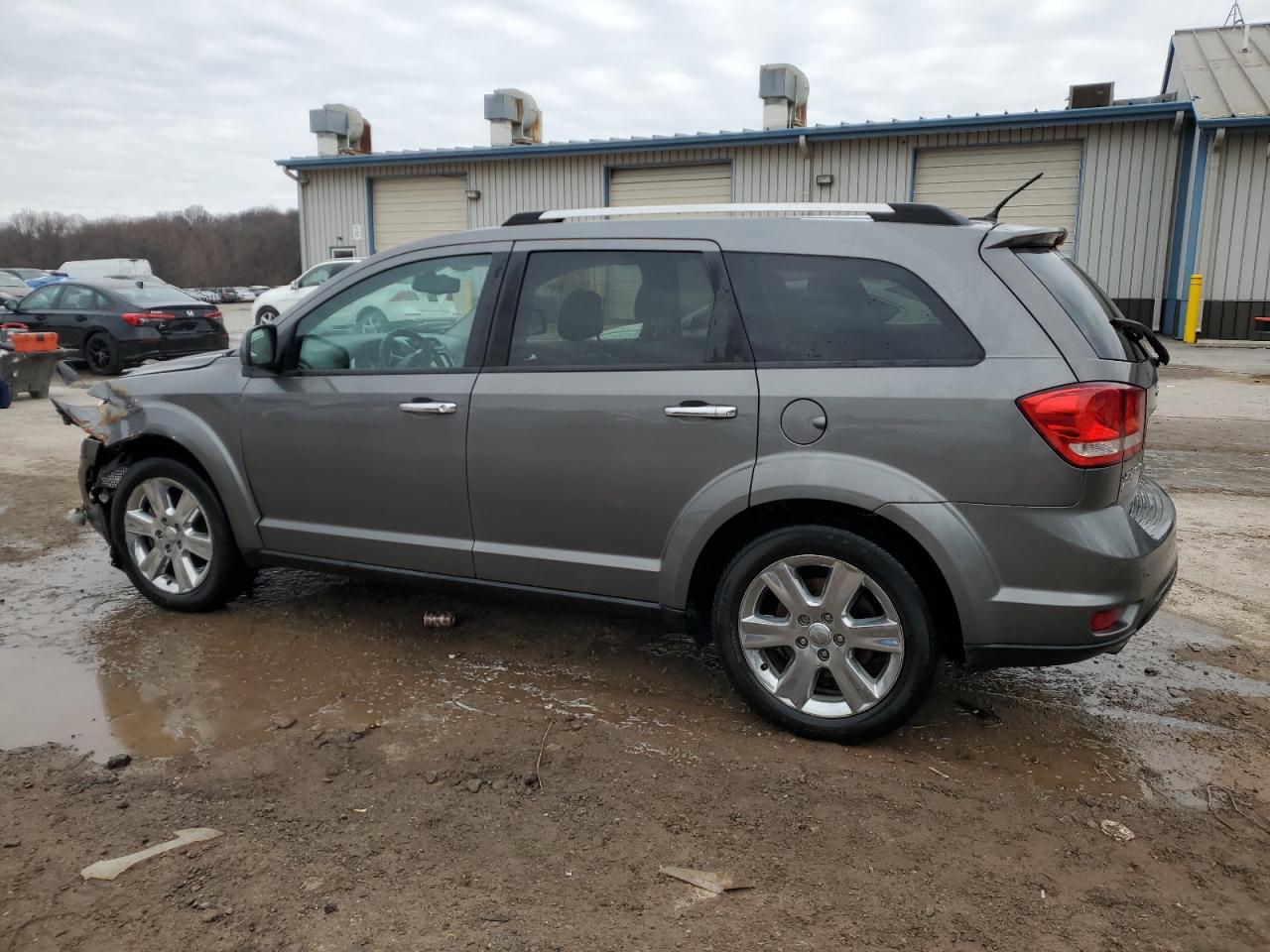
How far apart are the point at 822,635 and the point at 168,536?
317 cm

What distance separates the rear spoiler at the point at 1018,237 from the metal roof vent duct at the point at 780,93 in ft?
66.4

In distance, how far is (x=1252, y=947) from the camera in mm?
2430

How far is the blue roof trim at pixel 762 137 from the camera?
63.6ft

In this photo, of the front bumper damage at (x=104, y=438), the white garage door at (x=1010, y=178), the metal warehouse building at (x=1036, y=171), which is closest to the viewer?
the front bumper damage at (x=104, y=438)

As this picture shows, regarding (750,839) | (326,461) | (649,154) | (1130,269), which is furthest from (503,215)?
(750,839)

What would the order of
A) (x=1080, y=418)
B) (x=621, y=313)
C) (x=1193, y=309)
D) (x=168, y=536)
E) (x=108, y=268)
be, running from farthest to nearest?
(x=108, y=268)
(x=1193, y=309)
(x=168, y=536)
(x=621, y=313)
(x=1080, y=418)

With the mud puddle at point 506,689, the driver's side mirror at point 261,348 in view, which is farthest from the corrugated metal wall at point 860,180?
the driver's side mirror at point 261,348

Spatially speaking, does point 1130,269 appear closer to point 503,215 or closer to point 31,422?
point 503,215

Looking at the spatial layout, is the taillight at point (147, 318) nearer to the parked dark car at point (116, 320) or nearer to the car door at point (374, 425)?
the parked dark car at point (116, 320)

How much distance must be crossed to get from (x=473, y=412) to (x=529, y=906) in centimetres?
193

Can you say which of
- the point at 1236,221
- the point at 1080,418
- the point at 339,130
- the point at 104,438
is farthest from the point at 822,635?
the point at 339,130

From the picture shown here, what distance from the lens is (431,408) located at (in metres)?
3.99

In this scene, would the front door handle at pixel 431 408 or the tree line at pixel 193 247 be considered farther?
the tree line at pixel 193 247

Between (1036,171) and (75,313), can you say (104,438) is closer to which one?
(75,313)
